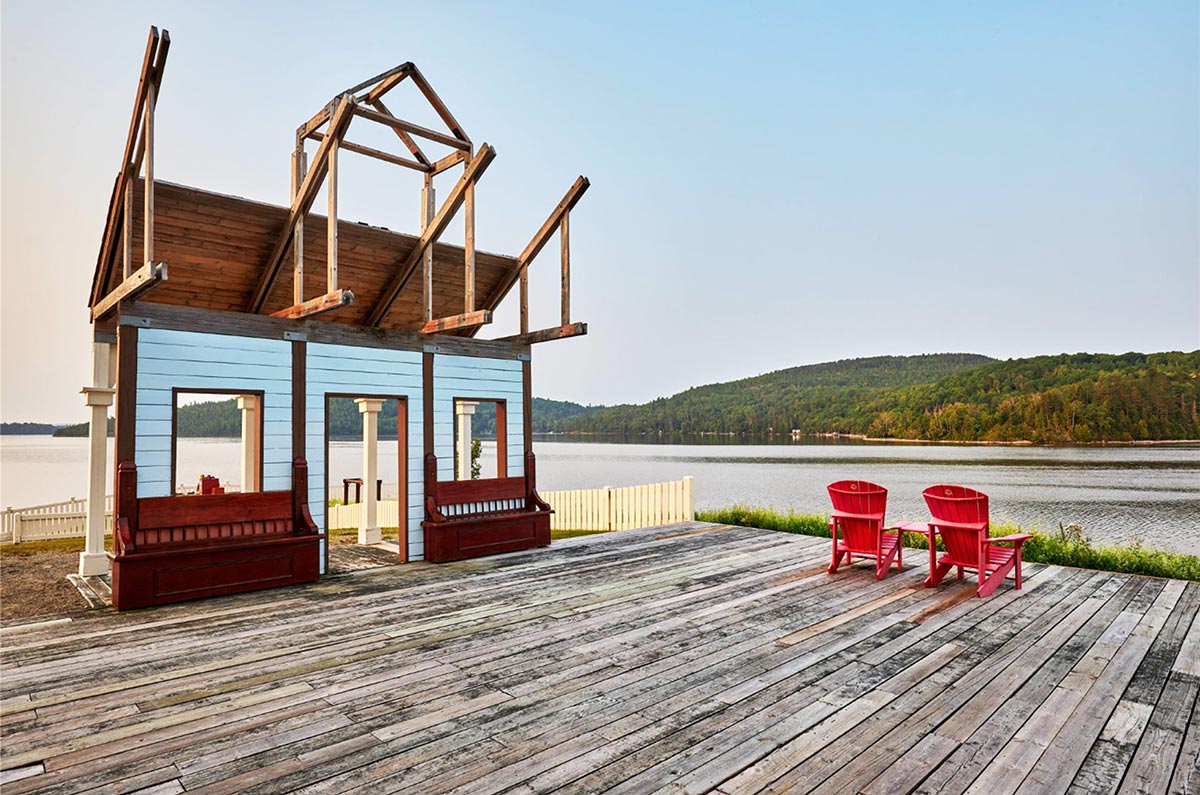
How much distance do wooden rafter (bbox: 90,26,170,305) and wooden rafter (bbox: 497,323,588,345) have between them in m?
4.31

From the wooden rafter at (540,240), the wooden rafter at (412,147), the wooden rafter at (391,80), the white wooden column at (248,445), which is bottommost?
the white wooden column at (248,445)

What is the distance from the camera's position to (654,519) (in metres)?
11.2

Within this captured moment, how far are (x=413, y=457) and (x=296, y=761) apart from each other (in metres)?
5.17

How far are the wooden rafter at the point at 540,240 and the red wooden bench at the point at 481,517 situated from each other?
2434 millimetres

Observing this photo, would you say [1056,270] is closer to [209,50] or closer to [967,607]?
[967,607]

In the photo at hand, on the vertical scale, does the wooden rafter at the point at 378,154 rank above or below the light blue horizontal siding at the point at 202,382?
above

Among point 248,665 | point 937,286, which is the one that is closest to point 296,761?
point 248,665

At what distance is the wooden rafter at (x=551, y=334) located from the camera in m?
7.59

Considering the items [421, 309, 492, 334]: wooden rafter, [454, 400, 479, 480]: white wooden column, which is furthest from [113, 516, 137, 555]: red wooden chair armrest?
[454, 400, 479, 480]: white wooden column

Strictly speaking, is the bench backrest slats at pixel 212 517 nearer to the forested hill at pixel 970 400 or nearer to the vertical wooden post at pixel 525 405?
the vertical wooden post at pixel 525 405

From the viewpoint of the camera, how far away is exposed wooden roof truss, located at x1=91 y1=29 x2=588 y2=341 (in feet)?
18.1

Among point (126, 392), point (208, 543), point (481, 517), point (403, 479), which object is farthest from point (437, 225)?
point (208, 543)

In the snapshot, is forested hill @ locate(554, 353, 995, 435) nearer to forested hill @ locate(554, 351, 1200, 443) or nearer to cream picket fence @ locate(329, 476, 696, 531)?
forested hill @ locate(554, 351, 1200, 443)

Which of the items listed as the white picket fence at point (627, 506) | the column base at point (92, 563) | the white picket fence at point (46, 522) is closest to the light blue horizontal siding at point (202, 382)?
the column base at point (92, 563)
